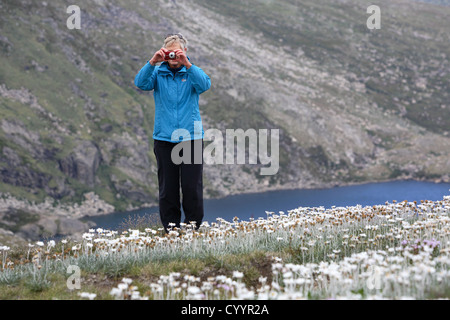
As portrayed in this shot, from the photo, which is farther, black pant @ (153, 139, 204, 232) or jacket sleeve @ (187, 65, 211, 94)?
black pant @ (153, 139, 204, 232)

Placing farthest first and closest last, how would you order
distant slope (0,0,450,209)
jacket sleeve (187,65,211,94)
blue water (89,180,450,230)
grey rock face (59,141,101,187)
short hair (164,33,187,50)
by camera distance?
distant slope (0,0,450,209) < grey rock face (59,141,101,187) < blue water (89,180,450,230) < short hair (164,33,187,50) < jacket sleeve (187,65,211,94)

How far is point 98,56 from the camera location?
413 ft

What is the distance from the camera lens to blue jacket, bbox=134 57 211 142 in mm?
9250

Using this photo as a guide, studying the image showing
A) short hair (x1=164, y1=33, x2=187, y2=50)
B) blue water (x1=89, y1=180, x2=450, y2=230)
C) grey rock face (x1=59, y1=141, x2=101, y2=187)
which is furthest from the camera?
grey rock face (x1=59, y1=141, x2=101, y2=187)

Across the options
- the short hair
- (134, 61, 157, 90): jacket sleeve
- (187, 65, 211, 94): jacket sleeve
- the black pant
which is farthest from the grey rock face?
(187, 65, 211, 94): jacket sleeve

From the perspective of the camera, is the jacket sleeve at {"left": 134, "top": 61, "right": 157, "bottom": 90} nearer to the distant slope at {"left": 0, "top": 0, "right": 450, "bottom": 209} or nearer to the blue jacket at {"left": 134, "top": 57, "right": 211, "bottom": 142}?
the blue jacket at {"left": 134, "top": 57, "right": 211, "bottom": 142}

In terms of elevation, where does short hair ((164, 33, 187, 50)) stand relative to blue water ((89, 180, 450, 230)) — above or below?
below

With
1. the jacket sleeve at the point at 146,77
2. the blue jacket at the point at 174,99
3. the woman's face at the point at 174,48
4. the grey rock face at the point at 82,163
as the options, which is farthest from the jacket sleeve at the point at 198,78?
the grey rock face at the point at 82,163

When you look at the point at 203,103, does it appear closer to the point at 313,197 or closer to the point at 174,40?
the point at 313,197

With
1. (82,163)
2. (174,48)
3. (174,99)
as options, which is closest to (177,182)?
(174,99)

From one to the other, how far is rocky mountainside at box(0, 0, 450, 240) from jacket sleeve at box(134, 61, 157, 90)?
88513 mm
